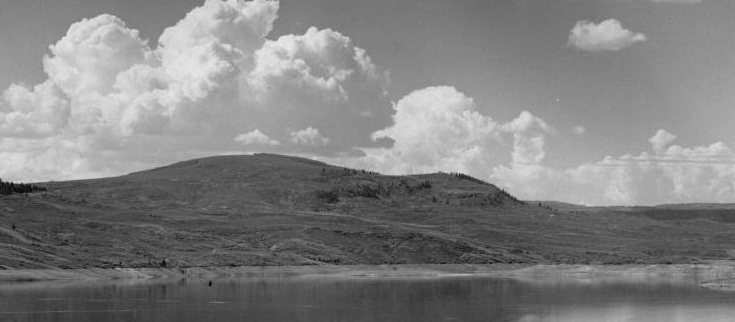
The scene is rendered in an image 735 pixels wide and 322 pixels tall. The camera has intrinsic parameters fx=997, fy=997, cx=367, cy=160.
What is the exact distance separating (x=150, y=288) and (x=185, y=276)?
43.2 meters

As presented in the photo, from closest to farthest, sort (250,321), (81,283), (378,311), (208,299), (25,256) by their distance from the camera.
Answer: (250,321)
(378,311)
(208,299)
(81,283)
(25,256)

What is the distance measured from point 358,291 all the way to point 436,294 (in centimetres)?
1215

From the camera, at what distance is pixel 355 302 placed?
411ft

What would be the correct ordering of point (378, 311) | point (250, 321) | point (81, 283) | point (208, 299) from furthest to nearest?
point (81, 283), point (208, 299), point (378, 311), point (250, 321)

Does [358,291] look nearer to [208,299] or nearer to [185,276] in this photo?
[208,299]

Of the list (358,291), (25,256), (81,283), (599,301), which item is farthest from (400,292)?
(25,256)

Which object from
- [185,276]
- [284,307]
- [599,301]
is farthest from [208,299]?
[185,276]

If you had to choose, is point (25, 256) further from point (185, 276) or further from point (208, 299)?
point (208, 299)

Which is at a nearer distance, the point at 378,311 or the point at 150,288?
the point at 378,311

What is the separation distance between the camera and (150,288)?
490 ft

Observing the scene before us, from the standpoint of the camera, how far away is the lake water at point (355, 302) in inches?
4114

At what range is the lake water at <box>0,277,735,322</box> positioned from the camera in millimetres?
104500

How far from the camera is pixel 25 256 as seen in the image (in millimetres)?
183375

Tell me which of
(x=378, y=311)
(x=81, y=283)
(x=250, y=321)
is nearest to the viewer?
(x=250, y=321)
